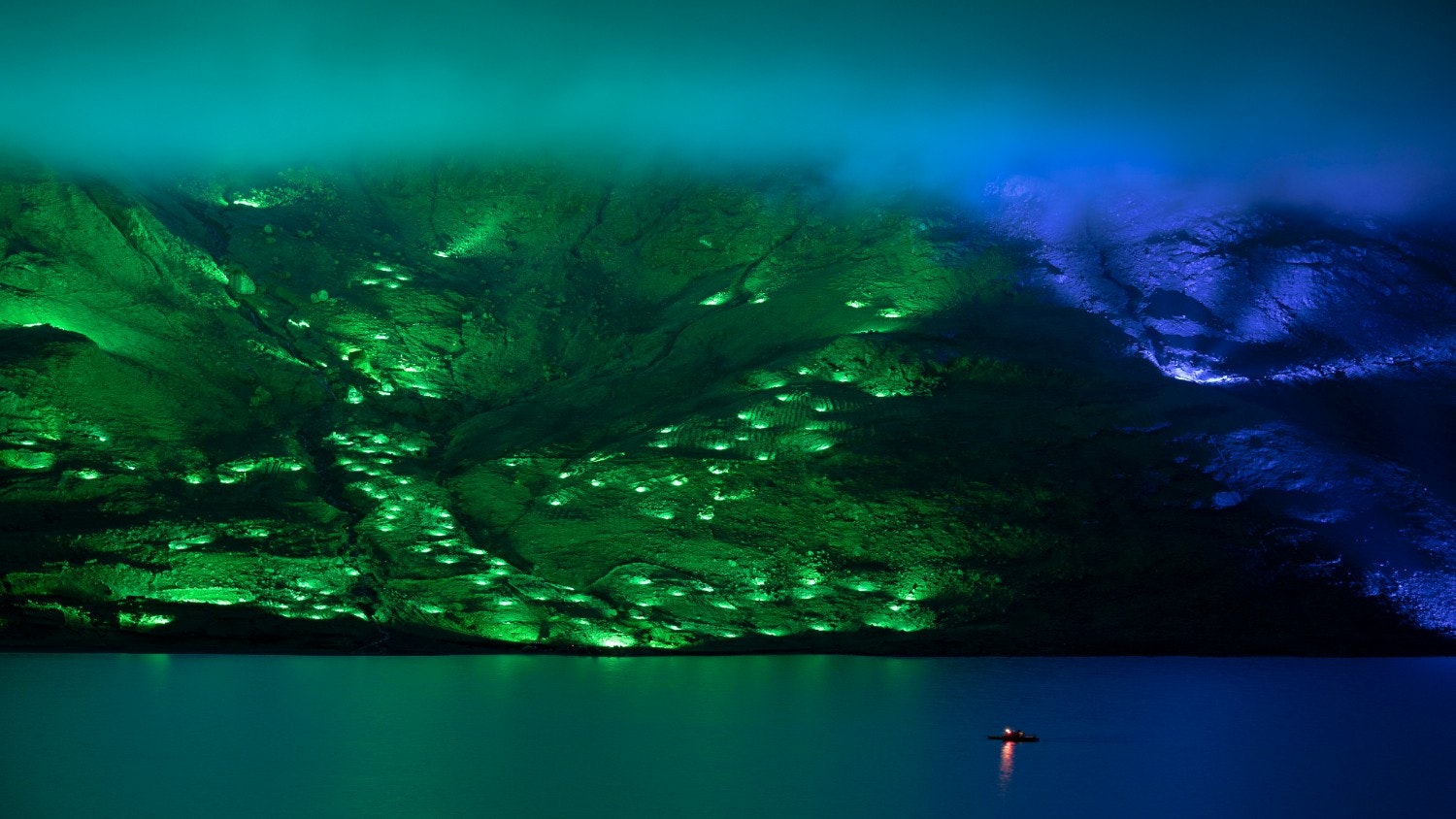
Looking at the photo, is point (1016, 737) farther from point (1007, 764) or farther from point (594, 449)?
point (594, 449)

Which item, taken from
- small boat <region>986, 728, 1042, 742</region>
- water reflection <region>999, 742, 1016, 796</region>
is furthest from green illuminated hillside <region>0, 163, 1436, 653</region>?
water reflection <region>999, 742, 1016, 796</region>

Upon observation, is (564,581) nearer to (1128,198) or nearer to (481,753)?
(481,753)

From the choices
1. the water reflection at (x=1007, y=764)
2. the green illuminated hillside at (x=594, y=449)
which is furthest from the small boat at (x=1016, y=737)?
the green illuminated hillside at (x=594, y=449)

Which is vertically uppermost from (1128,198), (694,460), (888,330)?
(1128,198)

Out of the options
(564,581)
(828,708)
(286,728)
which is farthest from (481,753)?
(564,581)

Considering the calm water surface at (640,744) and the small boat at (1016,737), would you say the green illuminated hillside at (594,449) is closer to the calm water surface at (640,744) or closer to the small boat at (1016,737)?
the calm water surface at (640,744)

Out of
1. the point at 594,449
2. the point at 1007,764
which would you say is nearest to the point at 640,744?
the point at 1007,764
